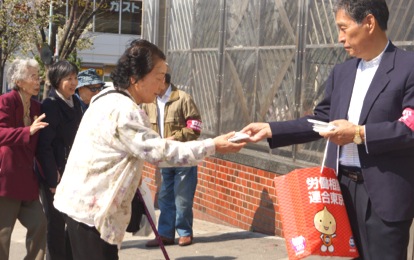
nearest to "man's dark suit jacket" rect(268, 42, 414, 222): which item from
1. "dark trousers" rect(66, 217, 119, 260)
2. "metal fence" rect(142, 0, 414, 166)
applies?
"dark trousers" rect(66, 217, 119, 260)

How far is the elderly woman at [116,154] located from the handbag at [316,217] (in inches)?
18.7

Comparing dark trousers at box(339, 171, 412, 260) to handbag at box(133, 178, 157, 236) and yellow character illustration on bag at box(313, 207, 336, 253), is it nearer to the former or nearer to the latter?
yellow character illustration on bag at box(313, 207, 336, 253)

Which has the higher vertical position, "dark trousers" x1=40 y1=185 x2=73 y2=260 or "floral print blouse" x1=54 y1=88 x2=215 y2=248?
"floral print blouse" x1=54 y1=88 x2=215 y2=248

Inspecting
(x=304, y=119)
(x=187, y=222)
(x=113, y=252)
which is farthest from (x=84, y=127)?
(x=187, y=222)

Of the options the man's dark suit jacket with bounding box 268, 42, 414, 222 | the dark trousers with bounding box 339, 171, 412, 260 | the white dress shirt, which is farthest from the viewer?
the white dress shirt

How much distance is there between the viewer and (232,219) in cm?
914

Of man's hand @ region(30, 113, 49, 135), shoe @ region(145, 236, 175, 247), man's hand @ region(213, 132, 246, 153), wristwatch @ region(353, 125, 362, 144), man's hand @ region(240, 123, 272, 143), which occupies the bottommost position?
shoe @ region(145, 236, 175, 247)

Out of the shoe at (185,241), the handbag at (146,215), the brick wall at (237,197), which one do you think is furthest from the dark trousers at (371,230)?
the shoe at (185,241)

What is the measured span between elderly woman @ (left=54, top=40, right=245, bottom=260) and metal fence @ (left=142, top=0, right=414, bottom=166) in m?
3.05

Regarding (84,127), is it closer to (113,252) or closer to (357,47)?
(113,252)

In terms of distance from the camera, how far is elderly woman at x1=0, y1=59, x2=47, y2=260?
247 inches

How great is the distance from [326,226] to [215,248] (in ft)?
14.8

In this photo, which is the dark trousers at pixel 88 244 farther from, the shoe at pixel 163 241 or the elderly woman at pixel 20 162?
the shoe at pixel 163 241

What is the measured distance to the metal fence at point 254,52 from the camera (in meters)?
7.65
